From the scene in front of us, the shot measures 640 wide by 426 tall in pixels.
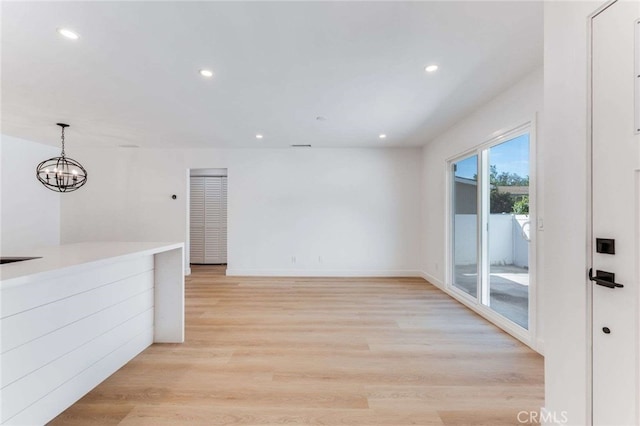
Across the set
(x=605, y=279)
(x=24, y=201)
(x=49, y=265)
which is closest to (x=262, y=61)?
(x=49, y=265)

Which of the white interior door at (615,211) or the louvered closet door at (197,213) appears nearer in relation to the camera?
the white interior door at (615,211)

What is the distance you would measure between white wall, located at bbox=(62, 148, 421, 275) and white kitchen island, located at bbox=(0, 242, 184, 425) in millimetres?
2871

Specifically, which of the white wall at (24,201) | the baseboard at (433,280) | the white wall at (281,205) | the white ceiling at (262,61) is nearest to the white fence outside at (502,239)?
the baseboard at (433,280)

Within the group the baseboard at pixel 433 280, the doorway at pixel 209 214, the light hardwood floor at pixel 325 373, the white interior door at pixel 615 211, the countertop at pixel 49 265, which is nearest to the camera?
the white interior door at pixel 615 211

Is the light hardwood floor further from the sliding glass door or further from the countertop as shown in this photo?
the countertop

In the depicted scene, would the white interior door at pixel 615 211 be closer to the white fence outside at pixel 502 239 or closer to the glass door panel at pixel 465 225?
the white fence outside at pixel 502 239

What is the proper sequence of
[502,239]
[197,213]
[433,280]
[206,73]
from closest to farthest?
[206,73], [502,239], [433,280], [197,213]

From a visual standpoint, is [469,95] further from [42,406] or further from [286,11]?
[42,406]

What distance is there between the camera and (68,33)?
193 cm

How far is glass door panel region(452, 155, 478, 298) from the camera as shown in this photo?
142 inches

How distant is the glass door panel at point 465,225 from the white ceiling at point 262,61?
2.67 feet

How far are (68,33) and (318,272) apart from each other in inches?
189

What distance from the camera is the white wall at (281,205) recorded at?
547 centimetres

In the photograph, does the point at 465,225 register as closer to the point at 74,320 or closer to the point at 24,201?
the point at 74,320
